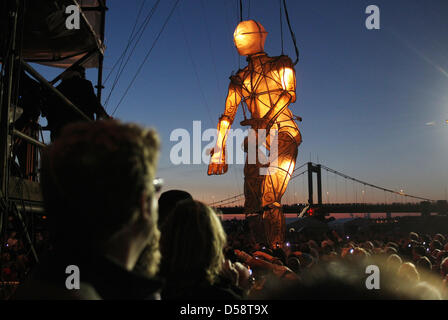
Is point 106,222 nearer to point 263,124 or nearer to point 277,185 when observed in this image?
point 263,124

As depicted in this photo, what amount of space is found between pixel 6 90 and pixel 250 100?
9551 mm

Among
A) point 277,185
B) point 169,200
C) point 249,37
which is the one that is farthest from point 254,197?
point 169,200

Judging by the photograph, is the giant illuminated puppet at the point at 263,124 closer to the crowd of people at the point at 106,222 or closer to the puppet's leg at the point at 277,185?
the puppet's leg at the point at 277,185

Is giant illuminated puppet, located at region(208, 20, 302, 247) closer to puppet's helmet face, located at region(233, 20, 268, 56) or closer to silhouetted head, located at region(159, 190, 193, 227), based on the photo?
puppet's helmet face, located at region(233, 20, 268, 56)

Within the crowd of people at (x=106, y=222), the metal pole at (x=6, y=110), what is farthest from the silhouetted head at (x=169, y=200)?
the crowd of people at (x=106, y=222)

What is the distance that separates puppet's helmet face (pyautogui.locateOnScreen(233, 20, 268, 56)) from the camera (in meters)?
12.1

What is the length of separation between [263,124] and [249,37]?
117 inches

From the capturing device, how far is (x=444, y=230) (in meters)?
35.0

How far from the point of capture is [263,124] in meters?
11.5

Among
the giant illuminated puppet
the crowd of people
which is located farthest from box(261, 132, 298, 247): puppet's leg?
the crowd of people

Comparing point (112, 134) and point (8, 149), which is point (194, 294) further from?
point (8, 149)

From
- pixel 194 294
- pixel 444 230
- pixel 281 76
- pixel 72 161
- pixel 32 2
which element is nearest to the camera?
pixel 72 161

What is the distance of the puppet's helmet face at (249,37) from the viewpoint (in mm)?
12055

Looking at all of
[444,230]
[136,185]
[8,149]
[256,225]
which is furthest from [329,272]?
[444,230]
